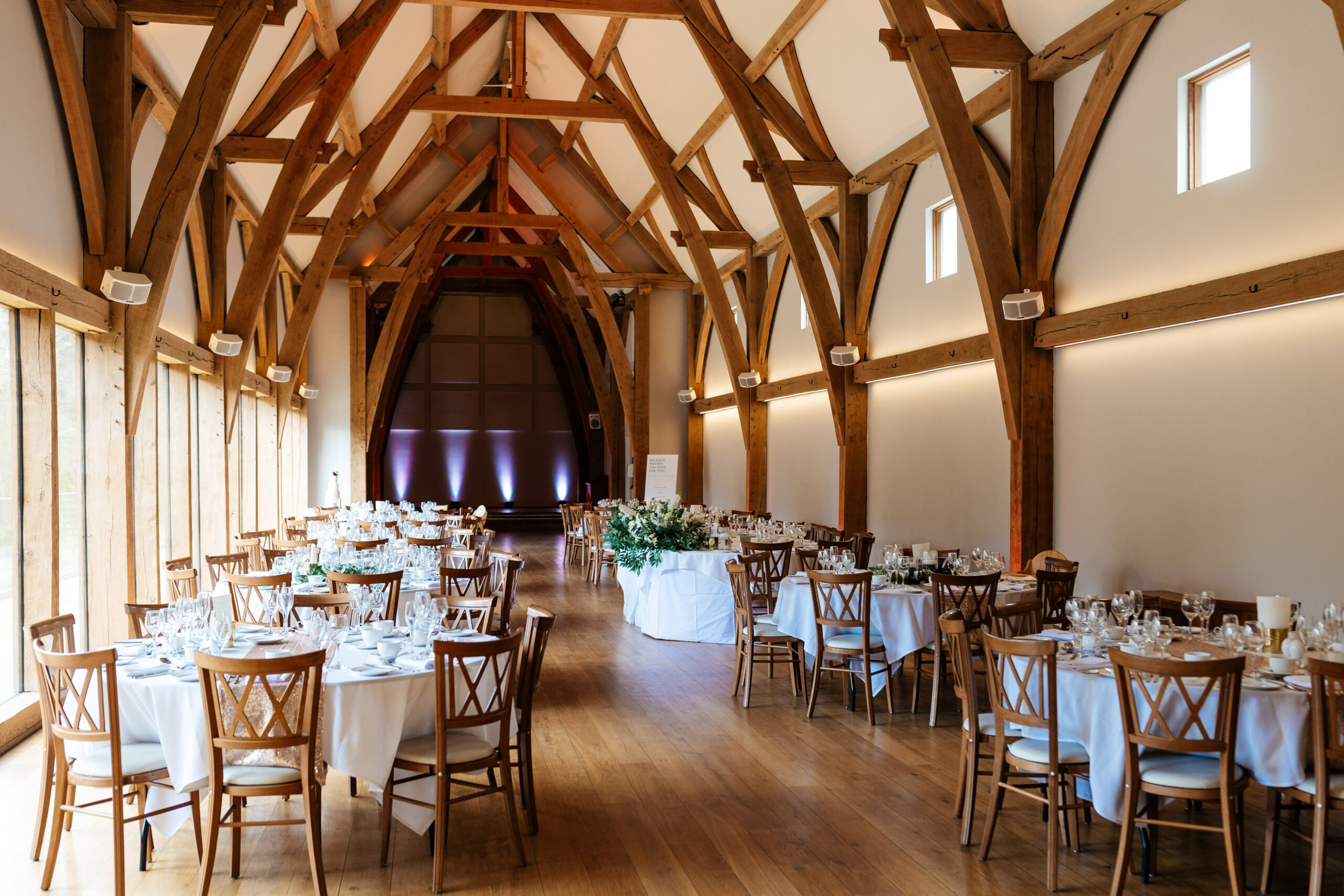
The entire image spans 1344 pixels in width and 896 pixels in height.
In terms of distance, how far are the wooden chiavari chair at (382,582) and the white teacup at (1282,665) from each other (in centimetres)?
455

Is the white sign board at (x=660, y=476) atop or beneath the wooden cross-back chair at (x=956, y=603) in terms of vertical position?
atop

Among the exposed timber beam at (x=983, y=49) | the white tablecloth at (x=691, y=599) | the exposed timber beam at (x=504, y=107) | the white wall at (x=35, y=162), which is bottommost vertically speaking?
the white tablecloth at (x=691, y=599)

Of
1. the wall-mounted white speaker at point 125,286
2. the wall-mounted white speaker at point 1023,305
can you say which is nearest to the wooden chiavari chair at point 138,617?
the wall-mounted white speaker at point 125,286

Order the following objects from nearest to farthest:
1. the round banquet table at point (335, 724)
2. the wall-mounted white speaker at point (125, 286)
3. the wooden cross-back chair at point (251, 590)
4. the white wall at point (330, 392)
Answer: the round banquet table at point (335, 724), the wooden cross-back chair at point (251, 590), the wall-mounted white speaker at point (125, 286), the white wall at point (330, 392)

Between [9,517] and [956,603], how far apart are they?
5.90 metres

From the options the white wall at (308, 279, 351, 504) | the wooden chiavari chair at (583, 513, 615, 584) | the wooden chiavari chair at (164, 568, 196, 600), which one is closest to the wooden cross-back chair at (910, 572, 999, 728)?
the wooden chiavari chair at (164, 568, 196, 600)

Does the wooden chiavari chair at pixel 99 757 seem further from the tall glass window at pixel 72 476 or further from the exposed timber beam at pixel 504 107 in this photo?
the exposed timber beam at pixel 504 107

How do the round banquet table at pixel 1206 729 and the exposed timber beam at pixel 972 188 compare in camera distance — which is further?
the exposed timber beam at pixel 972 188

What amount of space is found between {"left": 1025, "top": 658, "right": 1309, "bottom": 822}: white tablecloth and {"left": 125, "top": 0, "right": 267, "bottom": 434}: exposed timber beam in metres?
6.40

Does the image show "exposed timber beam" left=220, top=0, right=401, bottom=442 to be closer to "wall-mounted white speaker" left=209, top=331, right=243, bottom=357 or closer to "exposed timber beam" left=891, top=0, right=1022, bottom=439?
"wall-mounted white speaker" left=209, top=331, right=243, bottom=357

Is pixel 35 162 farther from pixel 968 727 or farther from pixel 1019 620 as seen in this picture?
pixel 1019 620

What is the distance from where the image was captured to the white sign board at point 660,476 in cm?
1373

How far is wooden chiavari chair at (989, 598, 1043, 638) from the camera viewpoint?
4.64 metres

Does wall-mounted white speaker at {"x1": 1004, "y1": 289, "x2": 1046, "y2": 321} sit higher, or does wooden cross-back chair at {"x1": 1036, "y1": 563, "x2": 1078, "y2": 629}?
wall-mounted white speaker at {"x1": 1004, "y1": 289, "x2": 1046, "y2": 321}
